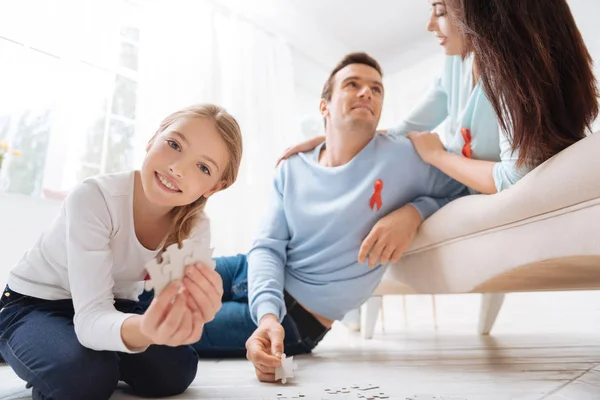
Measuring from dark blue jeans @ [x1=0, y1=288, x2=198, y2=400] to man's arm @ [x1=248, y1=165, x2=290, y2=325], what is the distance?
0.26m

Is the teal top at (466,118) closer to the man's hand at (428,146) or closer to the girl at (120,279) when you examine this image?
the man's hand at (428,146)

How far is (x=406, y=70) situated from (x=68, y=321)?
331 centimetres

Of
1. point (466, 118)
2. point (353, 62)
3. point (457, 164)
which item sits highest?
point (353, 62)

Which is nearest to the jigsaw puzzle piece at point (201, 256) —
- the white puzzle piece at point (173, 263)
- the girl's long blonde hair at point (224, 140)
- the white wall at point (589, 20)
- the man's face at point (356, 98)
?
the white puzzle piece at point (173, 263)

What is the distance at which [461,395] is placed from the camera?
2.22 feet

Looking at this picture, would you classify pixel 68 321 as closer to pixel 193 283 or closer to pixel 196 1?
pixel 193 283

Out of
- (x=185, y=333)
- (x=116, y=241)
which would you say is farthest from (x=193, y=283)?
(x=116, y=241)

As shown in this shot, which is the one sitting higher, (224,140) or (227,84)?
(227,84)

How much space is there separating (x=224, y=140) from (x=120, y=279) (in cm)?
32

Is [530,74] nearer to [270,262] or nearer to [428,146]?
[428,146]

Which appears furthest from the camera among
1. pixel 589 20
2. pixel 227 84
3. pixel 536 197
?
pixel 227 84

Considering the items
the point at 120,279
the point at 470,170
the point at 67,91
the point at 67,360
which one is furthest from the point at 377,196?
the point at 67,91

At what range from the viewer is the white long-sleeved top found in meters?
0.65

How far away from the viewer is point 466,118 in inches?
47.7
